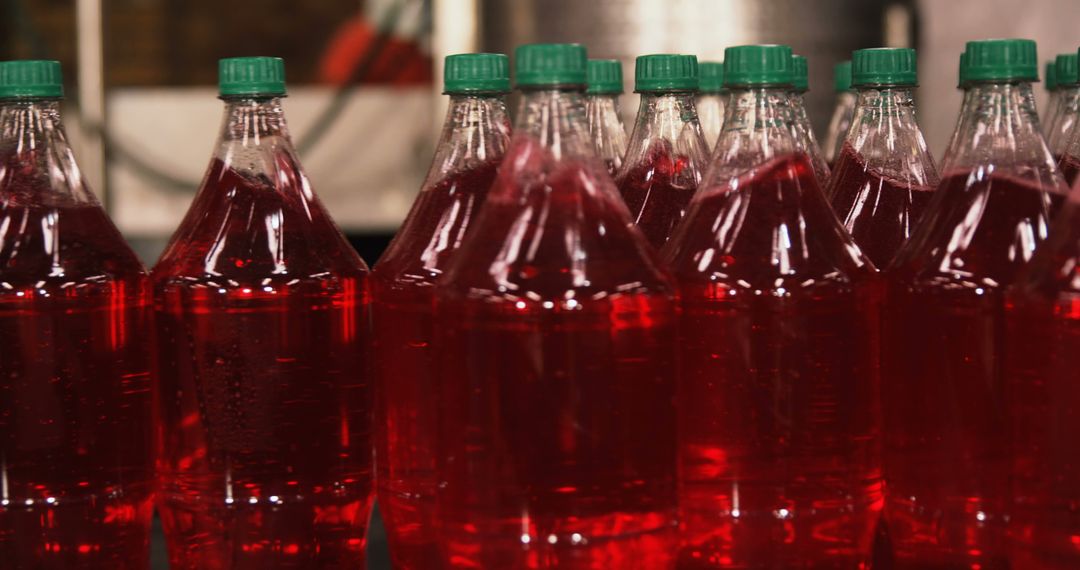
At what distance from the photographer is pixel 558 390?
88cm

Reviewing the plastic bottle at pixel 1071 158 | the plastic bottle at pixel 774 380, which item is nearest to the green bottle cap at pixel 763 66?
the plastic bottle at pixel 774 380

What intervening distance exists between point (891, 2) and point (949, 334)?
1.88m

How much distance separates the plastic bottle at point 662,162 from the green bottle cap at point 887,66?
134 millimetres

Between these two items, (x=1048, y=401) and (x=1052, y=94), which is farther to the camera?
(x=1052, y=94)

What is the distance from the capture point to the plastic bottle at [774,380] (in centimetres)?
93

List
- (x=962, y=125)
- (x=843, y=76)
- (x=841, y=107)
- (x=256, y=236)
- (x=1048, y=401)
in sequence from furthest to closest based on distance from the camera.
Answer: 1. (x=841, y=107)
2. (x=843, y=76)
3. (x=256, y=236)
4. (x=962, y=125)
5. (x=1048, y=401)

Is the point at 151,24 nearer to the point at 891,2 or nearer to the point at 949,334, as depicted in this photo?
the point at 891,2

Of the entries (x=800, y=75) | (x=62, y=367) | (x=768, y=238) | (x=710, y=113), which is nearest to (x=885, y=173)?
(x=800, y=75)

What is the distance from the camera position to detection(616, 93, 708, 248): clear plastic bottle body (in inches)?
44.3

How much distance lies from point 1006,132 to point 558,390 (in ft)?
1.20

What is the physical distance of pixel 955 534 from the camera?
931 mm

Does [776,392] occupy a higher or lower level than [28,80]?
lower

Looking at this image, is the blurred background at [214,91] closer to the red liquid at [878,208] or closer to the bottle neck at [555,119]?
the red liquid at [878,208]

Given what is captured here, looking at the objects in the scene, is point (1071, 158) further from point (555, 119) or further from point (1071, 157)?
point (555, 119)
